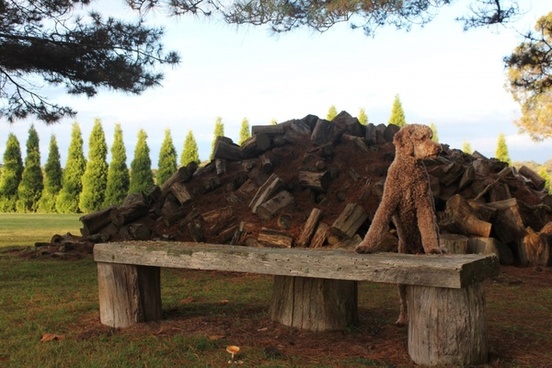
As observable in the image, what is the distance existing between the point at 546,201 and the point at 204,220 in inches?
219

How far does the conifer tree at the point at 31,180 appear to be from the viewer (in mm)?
26469

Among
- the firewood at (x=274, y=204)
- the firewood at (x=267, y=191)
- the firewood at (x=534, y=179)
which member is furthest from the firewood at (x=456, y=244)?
the firewood at (x=534, y=179)

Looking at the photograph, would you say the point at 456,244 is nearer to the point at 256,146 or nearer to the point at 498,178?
the point at 498,178

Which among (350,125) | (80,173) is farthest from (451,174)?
(80,173)

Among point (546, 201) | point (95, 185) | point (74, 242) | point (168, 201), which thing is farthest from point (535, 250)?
point (95, 185)

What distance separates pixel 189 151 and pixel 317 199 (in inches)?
651

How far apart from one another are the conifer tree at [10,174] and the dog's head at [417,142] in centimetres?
2608

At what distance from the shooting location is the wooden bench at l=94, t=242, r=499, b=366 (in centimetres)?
355

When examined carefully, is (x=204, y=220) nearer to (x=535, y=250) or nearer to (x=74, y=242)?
(x=74, y=242)

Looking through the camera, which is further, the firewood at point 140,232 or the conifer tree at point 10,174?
the conifer tree at point 10,174

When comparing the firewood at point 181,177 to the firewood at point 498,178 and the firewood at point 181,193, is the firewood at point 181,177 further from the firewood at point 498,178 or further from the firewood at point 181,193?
the firewood at point 498,178

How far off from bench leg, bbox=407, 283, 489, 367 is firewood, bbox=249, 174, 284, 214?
196 inches

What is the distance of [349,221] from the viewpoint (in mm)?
7641

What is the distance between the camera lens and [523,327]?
15.9ft
